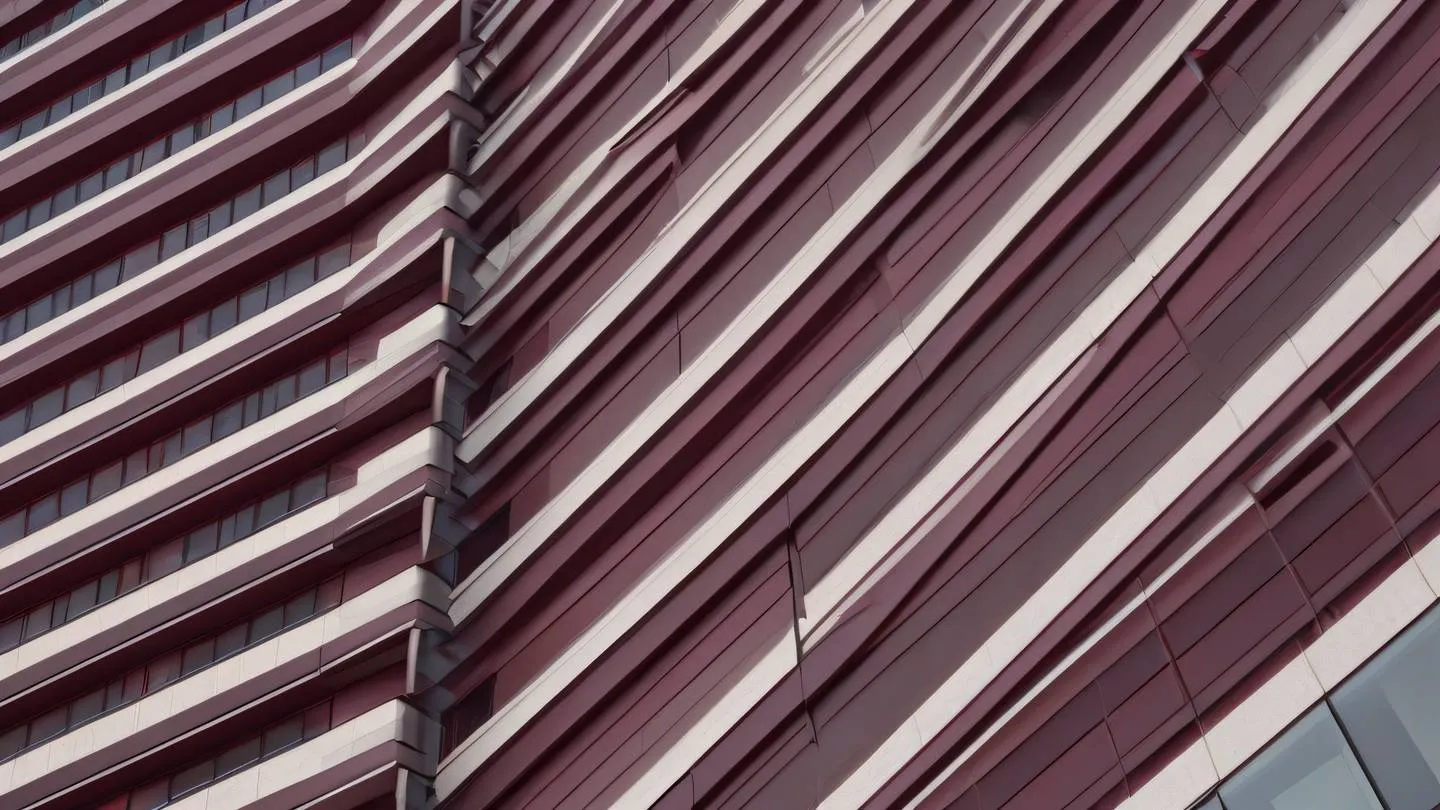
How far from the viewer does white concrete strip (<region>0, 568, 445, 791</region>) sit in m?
29.5

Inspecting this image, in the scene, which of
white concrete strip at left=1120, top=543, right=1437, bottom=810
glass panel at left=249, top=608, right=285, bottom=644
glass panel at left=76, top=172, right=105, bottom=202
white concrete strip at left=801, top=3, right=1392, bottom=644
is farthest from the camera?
glass panel at left=76, top=172, right=105, bottom=202

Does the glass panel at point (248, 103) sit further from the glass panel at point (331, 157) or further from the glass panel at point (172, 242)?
the glass panel at point (172, 242)

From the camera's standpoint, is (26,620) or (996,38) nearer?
(996,38)

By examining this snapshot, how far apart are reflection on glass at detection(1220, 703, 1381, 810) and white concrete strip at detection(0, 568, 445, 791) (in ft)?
48.5

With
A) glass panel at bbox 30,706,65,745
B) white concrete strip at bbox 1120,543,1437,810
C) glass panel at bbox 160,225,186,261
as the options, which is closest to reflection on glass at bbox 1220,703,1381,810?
white concrete strip at bbox 1120,543,1437,810

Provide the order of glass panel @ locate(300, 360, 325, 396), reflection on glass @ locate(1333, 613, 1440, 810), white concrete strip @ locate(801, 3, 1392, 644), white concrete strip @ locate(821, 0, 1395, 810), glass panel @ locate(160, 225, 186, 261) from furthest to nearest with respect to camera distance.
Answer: glass panel @ locate(160, 225, 186, 261) < glass panel @ locate(300, 360, 325, 396) < white concrete strip @ locate(801, 3, 1392, 644) < white concrete strip @ locate(821, 0, 1395, 810) < reflection on glass @ locate(1333, 613, 1440, 810)

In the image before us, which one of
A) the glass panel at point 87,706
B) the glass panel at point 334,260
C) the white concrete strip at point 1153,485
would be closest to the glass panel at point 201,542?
the glass panel at point 87,706

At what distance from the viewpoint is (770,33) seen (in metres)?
31.0

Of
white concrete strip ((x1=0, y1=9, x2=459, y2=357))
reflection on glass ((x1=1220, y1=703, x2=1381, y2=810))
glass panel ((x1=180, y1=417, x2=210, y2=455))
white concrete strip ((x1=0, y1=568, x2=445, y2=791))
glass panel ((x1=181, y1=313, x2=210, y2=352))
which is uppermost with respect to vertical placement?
white concrete strip ((x1=0, y1=9, x2=459, y2=357))

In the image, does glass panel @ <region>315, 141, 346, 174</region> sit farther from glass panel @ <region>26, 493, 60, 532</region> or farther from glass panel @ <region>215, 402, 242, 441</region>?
glass panel @ <region>26, 493, 60, 532</region>

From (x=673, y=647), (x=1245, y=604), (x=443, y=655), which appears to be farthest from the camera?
(x=443, y=655)

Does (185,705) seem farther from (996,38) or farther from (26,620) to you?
(996,38)

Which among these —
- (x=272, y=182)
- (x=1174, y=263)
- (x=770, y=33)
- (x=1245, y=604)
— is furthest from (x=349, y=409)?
(x=1245, y=604)

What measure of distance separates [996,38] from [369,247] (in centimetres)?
1396
